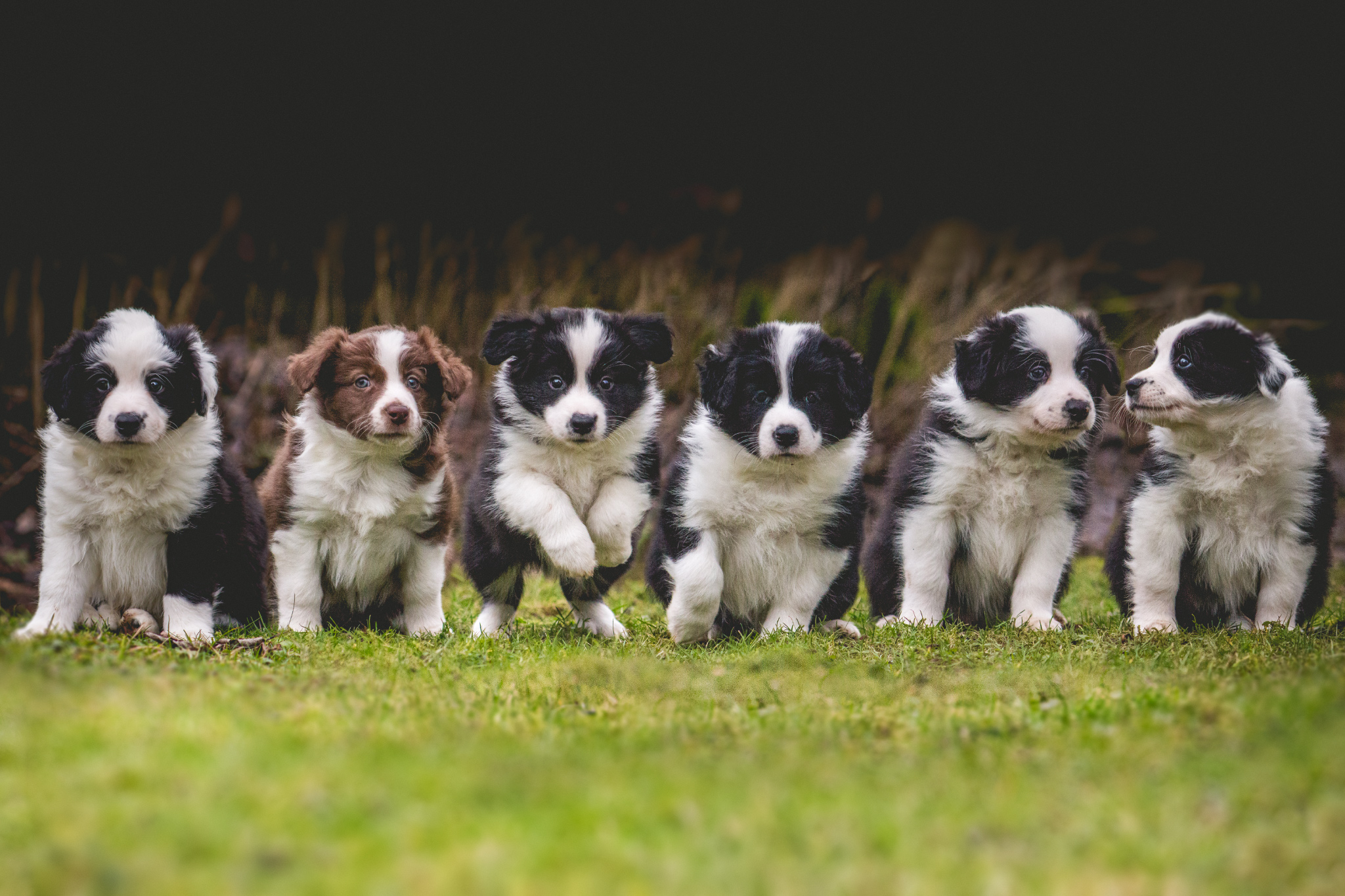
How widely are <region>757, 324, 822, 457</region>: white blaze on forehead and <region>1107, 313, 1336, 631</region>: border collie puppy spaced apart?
1.61m

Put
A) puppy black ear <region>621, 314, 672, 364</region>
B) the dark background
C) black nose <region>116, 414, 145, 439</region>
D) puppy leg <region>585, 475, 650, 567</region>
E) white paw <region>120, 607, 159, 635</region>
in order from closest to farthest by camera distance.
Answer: black nose <region>116, 414, 145, 439</region> → white paw <region>120, 607, 159, 635</region> → puppy leg <region>585, 475, 650, 567</region> → puppy black ear <region>621, 314, 672, 364</region> → the dark background

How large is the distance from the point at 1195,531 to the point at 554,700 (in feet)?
11.4

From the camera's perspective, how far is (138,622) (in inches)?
214

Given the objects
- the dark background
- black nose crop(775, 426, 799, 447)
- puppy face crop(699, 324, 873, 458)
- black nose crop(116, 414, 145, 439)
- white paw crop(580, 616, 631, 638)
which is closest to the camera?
black nose crop(116, 414, 145, 439)

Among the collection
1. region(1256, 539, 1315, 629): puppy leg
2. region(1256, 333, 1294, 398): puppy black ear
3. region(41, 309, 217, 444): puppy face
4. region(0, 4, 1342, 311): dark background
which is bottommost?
region(1256, 539, 1315, 629): puppy leg

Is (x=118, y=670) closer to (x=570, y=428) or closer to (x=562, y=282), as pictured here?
(x=570, y=428)

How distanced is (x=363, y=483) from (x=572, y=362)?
121 centimetres

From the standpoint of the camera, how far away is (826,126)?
1148 cm

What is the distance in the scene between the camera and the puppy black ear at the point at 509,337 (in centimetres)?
596

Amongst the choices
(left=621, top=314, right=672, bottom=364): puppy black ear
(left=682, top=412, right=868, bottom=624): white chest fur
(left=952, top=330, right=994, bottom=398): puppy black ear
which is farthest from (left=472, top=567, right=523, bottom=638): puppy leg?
(left=952, top=330, right=994, bottom=398): puppy black ear

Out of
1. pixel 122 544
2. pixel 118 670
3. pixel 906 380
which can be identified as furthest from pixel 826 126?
pixel 118 670

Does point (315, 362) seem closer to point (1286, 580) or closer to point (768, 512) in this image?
point (768, 512)

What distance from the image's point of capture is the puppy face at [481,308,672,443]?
5859 millimetres

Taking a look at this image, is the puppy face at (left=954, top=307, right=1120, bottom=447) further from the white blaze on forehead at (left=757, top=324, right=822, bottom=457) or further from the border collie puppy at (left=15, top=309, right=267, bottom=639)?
the border collie puppy at (left=15, top=309, right=267, bottom=639)
